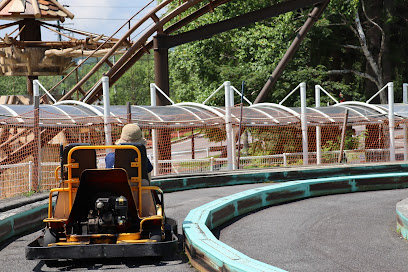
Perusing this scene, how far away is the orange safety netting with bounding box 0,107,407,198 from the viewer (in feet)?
50.6

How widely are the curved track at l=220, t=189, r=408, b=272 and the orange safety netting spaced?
5.11 meters

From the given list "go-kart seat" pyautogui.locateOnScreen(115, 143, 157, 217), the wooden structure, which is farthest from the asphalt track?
the wooden structure

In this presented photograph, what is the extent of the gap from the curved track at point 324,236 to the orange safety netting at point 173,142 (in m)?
5.11

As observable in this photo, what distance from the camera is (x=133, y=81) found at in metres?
101

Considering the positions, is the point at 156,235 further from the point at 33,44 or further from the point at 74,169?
the point at 33,44

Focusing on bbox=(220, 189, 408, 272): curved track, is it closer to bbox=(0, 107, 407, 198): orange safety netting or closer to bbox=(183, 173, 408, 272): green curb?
bbox=(183, 173, 408, 272): green curb

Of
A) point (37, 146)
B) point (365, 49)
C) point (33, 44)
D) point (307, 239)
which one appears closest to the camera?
point (307, 239)

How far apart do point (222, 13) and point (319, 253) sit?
105 feet

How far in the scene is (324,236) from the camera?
9.83 meters

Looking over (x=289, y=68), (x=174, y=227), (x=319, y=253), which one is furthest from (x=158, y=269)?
(x=289, y=68)

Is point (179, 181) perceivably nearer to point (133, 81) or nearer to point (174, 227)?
point (174, 227)

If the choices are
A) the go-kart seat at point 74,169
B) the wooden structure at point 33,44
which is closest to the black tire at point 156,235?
the go-kart seat at point 74,169

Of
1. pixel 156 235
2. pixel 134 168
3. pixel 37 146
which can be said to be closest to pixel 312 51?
pixel 37 146

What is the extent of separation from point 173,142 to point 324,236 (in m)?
17.3
